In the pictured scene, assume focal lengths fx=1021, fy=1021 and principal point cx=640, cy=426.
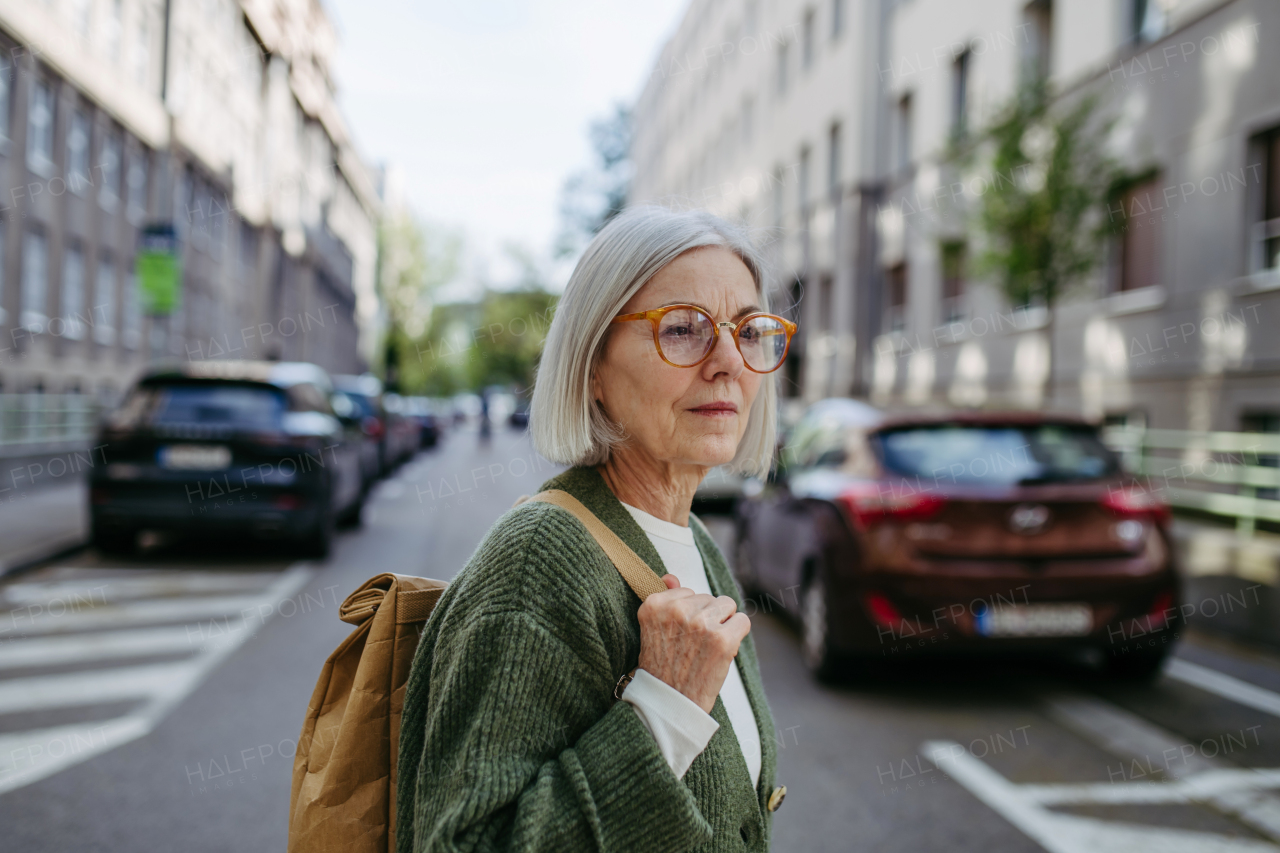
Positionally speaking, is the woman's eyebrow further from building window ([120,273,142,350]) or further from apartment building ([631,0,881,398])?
building window ([120,273,142,350])

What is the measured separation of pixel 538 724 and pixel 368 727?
31 centimetres

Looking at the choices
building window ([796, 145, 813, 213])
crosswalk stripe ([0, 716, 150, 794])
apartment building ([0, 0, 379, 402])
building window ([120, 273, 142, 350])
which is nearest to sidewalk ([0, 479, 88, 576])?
apartment building ([0, 0, 379, 402])

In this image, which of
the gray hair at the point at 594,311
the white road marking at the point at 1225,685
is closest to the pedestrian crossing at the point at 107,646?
the gray hair at the point at 594,311

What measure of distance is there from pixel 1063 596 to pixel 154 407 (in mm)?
7807

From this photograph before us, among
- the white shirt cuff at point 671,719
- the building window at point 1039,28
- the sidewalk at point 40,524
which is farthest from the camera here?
the building window at point 1039,28

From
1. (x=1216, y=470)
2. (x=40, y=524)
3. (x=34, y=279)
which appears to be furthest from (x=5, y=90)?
(x=1216, y=470)

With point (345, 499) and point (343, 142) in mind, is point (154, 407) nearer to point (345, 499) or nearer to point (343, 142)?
point (345, 499)

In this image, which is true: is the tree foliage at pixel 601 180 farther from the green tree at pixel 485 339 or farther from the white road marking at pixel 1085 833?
the white road marking at pixel 1085 833

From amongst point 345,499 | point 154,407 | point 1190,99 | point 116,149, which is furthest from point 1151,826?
point 116,149

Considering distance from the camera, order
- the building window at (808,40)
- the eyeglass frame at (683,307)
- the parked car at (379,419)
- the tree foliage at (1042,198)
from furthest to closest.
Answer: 1. the building window at (808,40)
2. the parked car at (379,419)
3. the tree foliage at (1042,198)
4. the eyeglass frame at (683,307)

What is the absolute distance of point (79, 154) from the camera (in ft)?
76.6

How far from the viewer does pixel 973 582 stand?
5.39 m

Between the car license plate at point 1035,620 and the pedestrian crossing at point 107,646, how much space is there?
4.24m

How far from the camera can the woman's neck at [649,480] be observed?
1.68 meters
